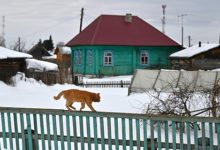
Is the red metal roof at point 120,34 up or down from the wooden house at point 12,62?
up

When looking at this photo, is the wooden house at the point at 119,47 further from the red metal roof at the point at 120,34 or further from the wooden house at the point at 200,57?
the wooden house at the point at 200,57

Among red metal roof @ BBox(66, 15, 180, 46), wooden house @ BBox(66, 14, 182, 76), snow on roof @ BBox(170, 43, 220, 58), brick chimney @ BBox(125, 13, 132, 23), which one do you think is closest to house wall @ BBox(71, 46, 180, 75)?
wooden house @ BBox(66, 14, 182, 76)

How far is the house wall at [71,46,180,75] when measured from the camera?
97.0ft

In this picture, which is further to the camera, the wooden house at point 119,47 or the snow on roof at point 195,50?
the wooden house at point 119,47

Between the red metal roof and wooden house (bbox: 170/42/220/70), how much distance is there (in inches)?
113

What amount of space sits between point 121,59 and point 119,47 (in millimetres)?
1111

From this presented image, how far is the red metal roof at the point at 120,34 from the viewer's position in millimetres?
29656

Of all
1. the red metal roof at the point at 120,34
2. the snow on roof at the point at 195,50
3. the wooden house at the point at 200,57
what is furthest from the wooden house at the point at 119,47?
the wooden house at the point at 200,57

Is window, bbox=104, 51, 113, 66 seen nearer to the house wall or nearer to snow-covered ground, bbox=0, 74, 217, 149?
the house wall

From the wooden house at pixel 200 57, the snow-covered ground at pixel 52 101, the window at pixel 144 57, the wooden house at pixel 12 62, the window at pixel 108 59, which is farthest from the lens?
the window at pixel 144 57

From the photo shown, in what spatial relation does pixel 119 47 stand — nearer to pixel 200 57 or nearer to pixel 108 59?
Result: pixel 108 59

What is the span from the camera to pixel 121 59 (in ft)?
98.7

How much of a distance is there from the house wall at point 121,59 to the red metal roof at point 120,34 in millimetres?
558

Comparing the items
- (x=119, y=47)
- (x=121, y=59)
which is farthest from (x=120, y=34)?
(x=121, y=59)
